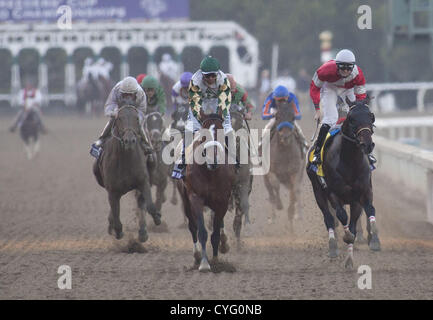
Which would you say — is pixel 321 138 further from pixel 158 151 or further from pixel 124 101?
pixel 158 151

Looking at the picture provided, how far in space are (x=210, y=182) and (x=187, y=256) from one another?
1.27 meters

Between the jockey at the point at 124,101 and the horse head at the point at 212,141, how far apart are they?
1742 millimetres

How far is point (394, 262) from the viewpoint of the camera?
31.4 ft

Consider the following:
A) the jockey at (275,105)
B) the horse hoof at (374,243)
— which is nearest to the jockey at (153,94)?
the jockey at (275,105)

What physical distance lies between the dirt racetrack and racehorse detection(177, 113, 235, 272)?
1.09 feet

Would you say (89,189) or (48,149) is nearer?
(89,189)

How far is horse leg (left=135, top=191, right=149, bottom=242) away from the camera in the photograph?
1079 cm

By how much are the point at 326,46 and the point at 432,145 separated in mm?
15009

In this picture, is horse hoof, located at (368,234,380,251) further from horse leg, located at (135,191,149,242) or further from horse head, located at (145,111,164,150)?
horse head, located at (145,111,164,150)

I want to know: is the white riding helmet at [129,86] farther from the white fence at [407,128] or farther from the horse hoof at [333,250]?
the white fence at [407,128]

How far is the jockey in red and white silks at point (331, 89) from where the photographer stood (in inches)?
396

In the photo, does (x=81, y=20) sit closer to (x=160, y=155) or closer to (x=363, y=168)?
(x=160, y=155)

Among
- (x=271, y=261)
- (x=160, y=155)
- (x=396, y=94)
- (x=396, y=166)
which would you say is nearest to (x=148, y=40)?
(x=396, y=94)

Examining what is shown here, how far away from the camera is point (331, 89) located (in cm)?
1022
